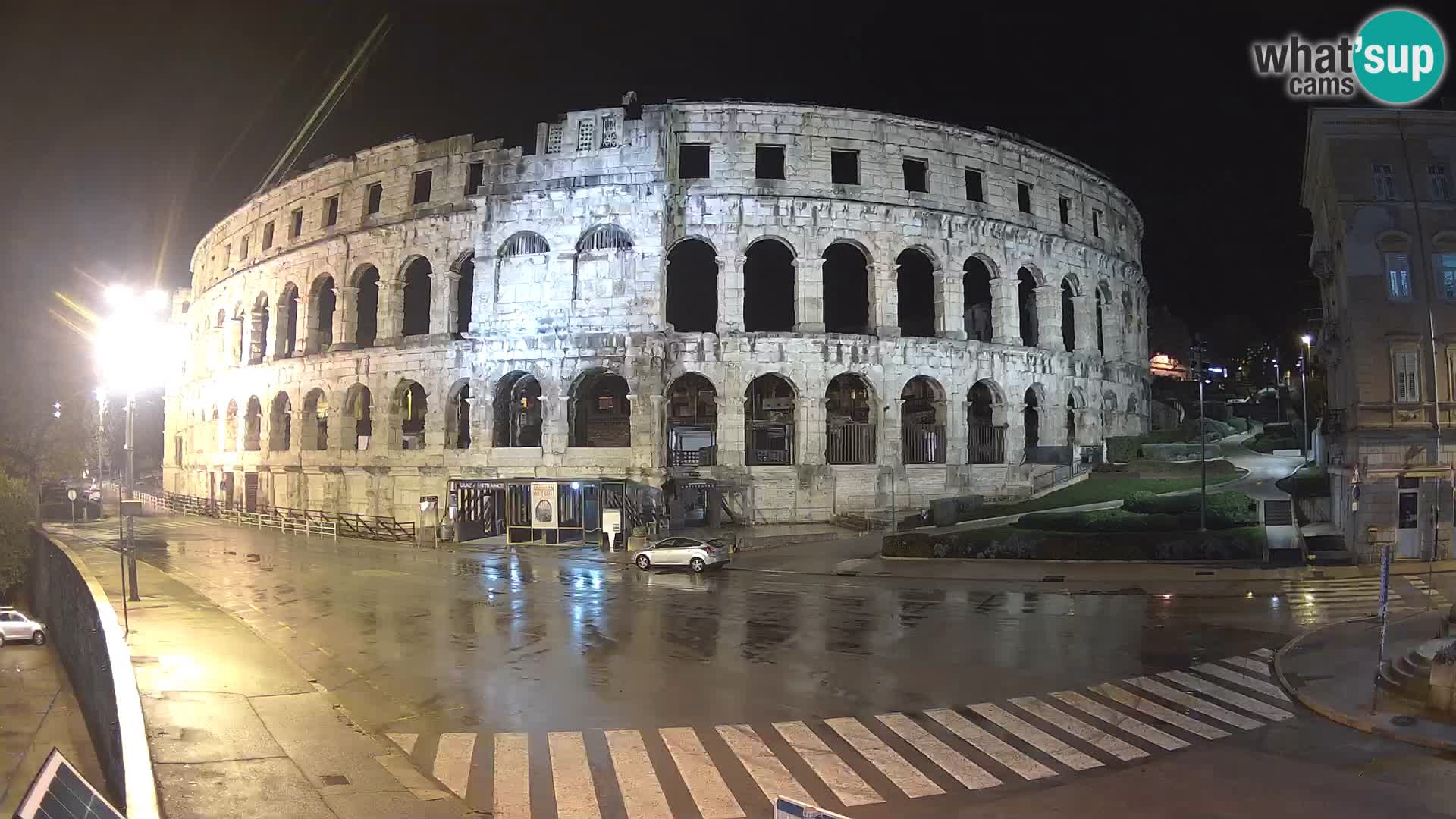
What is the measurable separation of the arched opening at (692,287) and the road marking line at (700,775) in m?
50.3

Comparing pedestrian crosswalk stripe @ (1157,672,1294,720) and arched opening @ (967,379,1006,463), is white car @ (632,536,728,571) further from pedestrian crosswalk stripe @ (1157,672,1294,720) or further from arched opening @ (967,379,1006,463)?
arched opening @ (967,379,1006,463)

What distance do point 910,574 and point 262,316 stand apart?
156 feet

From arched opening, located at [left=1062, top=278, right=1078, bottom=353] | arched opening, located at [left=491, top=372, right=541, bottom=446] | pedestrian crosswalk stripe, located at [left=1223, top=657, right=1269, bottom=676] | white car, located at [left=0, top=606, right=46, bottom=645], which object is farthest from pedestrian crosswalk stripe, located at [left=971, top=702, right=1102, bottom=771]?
arched opening, located at [left=1062, top=278, right=1078, bottom=353]

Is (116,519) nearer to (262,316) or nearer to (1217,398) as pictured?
(262,316)

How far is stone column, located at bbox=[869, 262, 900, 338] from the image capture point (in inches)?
1677

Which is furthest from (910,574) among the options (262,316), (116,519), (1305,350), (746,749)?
(116,519)

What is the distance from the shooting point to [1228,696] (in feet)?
45.6

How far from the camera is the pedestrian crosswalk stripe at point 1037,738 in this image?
429 inches

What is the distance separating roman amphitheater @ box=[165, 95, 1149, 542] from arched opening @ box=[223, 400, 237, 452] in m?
8.25

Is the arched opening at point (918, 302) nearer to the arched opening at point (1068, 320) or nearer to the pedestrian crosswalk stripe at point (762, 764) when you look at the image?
the arched opening at point (1068, 320)

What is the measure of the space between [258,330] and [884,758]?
5740 cm

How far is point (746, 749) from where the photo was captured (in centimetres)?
1127

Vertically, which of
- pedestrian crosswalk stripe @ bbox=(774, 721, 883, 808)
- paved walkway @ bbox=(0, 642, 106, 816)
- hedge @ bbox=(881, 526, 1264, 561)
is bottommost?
paved walkway @ bbox=(0, 642, 106, 816)

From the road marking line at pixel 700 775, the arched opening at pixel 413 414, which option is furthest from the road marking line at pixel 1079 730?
the arched opening at pixel 413 414
